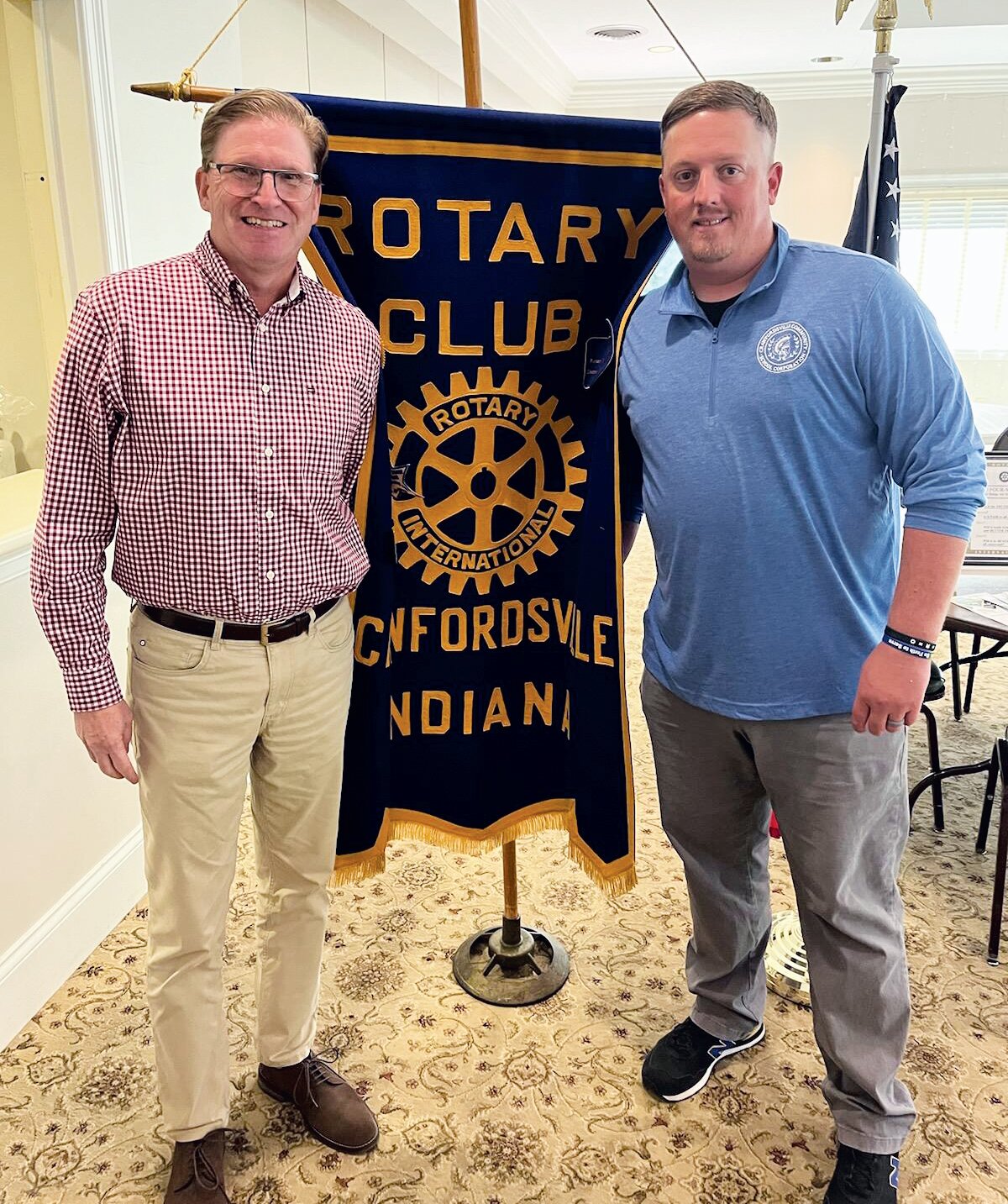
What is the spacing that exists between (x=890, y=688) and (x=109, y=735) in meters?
1.15

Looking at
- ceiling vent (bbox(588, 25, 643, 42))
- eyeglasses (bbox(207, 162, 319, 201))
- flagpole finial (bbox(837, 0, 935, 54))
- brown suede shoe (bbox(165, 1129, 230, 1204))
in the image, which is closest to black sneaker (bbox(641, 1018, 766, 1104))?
brown suede shoe (bbox(165, 1129, 230, 1204))

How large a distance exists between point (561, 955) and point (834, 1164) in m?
0.74

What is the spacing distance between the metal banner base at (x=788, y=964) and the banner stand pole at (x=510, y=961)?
465mm

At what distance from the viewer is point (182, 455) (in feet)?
4.61

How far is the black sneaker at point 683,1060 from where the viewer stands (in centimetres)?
194

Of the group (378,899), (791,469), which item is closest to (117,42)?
(791,469)

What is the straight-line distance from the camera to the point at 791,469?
1.50 metres

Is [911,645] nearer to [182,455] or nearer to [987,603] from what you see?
[182,455]

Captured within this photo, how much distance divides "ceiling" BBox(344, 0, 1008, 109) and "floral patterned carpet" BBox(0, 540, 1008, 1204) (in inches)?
133

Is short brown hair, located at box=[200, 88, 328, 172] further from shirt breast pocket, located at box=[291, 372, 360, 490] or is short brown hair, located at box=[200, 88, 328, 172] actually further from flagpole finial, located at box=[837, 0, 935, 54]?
flagpole finial, located at box=[837, 0, 935, 54]

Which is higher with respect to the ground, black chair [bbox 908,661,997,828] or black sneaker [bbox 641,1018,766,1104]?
black chair [bbox 908,661,997,828]

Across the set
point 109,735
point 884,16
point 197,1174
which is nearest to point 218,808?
point 109,735

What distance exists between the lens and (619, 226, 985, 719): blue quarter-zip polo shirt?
1.44 meters

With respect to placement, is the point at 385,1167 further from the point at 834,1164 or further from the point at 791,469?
the point at 791,469
